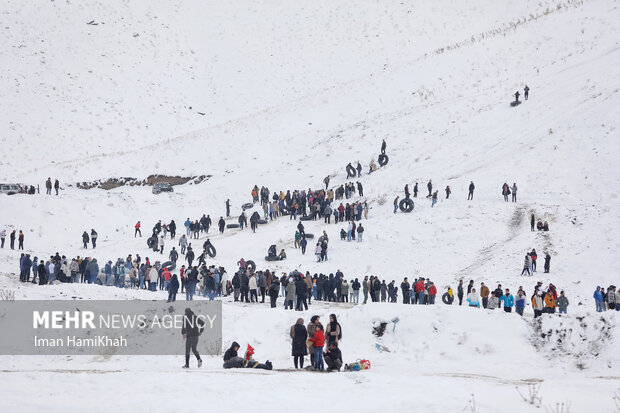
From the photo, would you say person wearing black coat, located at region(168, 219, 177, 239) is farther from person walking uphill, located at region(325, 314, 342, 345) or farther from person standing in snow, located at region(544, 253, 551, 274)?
person walking uphill, located at region(325, 314, 342, 345)

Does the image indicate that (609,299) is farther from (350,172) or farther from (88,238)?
(88,238)

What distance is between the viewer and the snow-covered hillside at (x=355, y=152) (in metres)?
17.7

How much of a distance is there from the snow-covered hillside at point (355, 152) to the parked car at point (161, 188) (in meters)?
1.25

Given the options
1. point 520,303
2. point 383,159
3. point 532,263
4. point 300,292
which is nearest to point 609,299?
point 520,303

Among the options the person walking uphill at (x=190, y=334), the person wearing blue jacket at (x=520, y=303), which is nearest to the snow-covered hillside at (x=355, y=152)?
the person walking uphill at (x=190, y=334)

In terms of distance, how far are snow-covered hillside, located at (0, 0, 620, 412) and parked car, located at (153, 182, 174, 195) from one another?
125 centimetres

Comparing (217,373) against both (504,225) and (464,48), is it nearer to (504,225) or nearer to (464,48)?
(504,225)

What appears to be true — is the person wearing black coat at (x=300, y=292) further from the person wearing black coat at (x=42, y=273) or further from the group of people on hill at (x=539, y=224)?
the group of people on hill at (x=539, y=224)

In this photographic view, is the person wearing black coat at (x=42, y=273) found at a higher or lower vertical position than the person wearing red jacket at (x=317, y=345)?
higher

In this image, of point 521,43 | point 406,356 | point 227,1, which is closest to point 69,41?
point 227,1

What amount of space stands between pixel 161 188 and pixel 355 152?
13871 mm

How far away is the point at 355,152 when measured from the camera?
165 feet

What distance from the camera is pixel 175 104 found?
72625 mm

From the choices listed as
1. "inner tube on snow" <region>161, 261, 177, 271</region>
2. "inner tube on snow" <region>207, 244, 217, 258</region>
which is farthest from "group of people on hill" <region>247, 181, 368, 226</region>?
"inner tube on snow" <region>161, 261, 177, 271</region>
